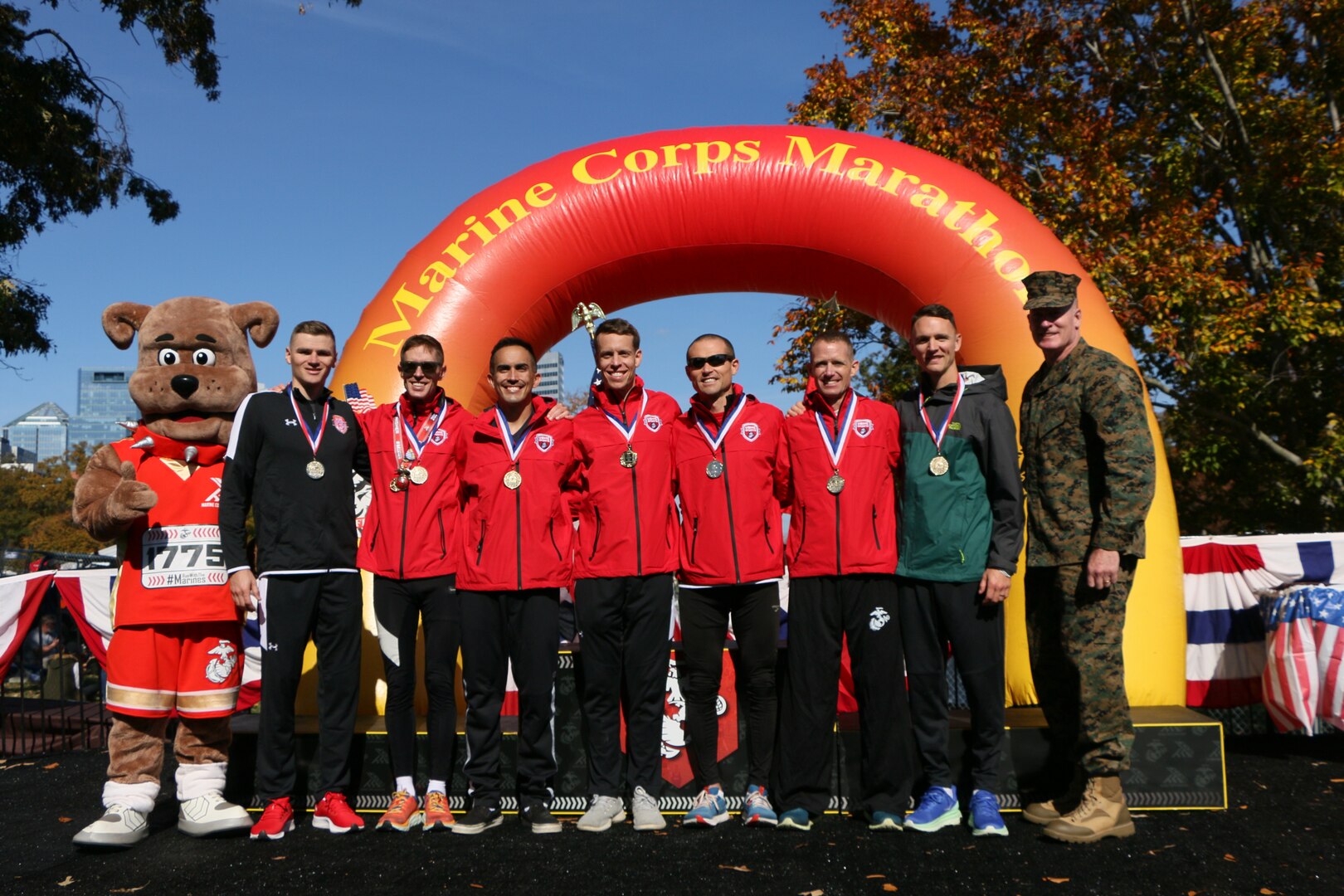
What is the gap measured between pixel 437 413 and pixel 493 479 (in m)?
0.41

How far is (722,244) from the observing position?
5582 millimetres

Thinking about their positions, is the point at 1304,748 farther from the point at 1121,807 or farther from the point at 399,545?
the point at 399,545

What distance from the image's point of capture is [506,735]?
4.09 m

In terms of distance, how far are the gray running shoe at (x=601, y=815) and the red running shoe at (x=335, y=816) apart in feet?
2.92

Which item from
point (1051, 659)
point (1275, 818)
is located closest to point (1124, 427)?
point (1051, 659)

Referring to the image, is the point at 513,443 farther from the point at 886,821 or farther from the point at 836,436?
the point at 886,821

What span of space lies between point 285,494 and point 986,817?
2949mm

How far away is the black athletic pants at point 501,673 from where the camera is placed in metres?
3.71

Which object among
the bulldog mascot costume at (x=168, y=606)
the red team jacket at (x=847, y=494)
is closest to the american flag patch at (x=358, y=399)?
the bulldog mascot costume at (x=168, y=606)

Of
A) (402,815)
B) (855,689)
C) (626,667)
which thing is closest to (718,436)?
(626,667)

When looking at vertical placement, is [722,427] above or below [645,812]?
above

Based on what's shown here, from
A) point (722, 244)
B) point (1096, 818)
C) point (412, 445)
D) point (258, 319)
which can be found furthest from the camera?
point (722, 244)

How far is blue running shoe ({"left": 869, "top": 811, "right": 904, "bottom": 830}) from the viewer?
11.9 feet

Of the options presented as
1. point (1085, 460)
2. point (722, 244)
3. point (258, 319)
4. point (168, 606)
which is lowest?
point (168, 606)
